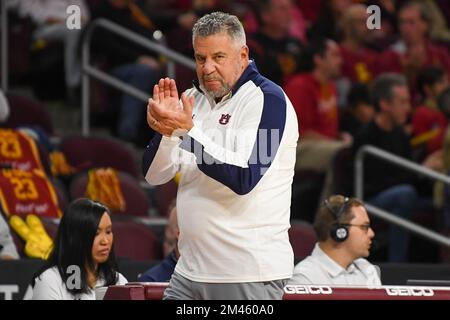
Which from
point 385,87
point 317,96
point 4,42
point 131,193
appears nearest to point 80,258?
point 131,193

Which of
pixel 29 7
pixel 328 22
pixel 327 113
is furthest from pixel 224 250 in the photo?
pixel 328 22

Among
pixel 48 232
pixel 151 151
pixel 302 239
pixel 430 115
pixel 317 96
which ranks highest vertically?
pixel 151 151

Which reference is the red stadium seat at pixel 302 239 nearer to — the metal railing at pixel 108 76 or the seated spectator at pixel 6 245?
the seated spectator at pixel 6 245

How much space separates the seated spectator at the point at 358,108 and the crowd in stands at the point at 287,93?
1 cm

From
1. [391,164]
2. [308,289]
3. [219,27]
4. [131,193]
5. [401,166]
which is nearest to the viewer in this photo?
[219,27]

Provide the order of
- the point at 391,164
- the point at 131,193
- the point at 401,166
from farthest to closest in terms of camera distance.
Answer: the point at 391,164 < the point at 401,166 < the point at 131,193

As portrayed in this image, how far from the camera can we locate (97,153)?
8.95 metres

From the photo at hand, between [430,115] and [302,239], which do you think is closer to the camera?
[302,239]

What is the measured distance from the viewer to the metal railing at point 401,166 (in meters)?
8.59

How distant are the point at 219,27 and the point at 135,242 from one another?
3343 millimetres

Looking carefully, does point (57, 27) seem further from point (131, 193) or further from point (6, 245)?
point (6, 245)

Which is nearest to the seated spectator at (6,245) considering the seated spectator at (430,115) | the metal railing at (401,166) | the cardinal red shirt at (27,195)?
the cardinal red shirt at (27,195)

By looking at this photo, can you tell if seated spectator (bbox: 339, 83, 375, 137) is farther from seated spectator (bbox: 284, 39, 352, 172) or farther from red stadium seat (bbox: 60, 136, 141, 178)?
red stadium seat (bbox: 60, 136, 141, 178)
